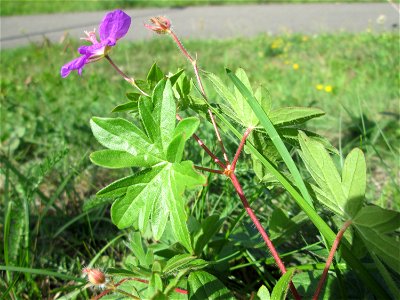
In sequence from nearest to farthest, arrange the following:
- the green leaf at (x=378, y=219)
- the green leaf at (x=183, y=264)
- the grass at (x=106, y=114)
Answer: the green leaf at (x=378, y=219)
the green leaf at (x=183, y=264)
the grass at (x=106, y=114)

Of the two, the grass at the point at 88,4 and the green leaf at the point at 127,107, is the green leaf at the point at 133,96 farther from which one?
the grass at the point at 88,4

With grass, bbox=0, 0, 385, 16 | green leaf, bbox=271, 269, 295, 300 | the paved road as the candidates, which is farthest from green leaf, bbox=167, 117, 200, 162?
grass, bbox=0, 0, 385, 16

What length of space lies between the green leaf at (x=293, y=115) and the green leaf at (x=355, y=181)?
3.8 inches

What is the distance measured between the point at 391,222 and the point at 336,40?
419 centimetres

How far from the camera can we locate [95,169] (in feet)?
4.74

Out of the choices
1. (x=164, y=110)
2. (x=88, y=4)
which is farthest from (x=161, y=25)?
(x=88, y=4)

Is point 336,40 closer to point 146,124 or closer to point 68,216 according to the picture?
point 68,216

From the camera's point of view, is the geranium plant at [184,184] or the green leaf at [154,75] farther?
the green leaf at [154,75]

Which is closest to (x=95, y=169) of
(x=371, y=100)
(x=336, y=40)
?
(x=371, y=100)

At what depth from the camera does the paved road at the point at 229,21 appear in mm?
5996

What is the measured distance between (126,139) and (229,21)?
22.4ft

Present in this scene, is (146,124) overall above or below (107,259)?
above

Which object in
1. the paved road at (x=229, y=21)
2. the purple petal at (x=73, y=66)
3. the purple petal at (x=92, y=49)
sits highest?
the purple petal at (x=92, y=49)

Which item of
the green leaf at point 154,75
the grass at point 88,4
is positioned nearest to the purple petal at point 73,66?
the green leaf at point 154,75
